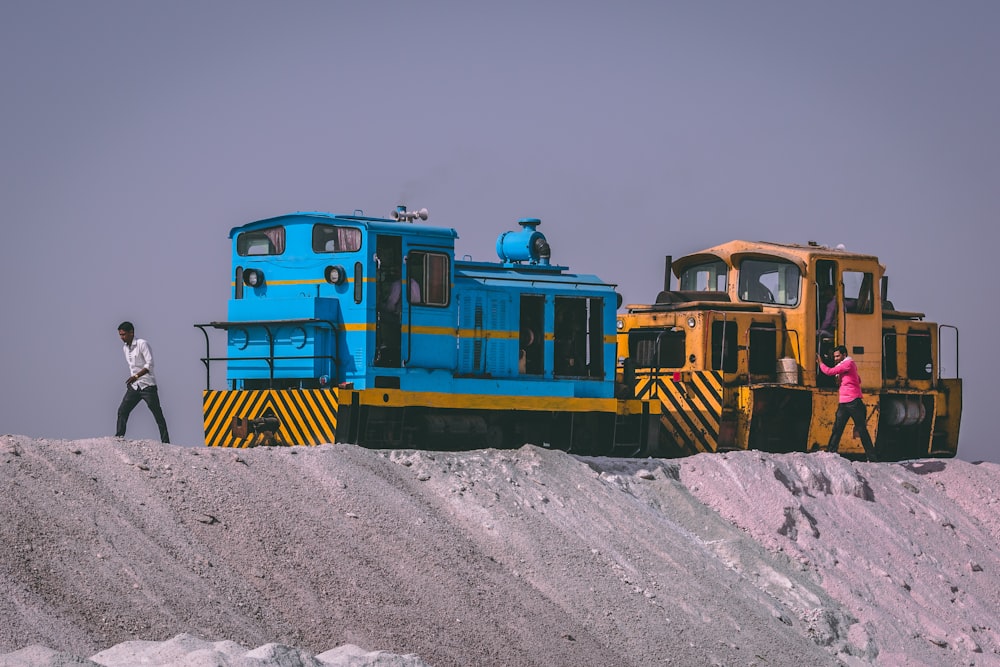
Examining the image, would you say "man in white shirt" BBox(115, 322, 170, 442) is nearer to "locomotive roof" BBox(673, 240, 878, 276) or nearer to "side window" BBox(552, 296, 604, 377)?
"side window" BBox(552, 296, 604, 377)

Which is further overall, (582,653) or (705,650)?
(705,650)

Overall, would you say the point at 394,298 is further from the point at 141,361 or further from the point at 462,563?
the point at 462,563

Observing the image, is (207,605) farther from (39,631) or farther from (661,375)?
(661,375)

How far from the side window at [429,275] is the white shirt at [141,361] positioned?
10.9ft

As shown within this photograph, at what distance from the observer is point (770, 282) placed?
2164cm

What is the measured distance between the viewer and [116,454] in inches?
482

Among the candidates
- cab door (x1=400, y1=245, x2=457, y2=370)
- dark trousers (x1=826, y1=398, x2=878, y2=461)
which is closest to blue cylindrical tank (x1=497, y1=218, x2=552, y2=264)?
cab door (x1=400, y1=245, x2=457, y2=370)

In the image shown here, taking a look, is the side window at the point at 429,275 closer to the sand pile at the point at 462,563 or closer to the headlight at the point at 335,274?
the headlight at the point at 335,274

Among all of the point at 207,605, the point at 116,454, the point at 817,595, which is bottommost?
the point at 817,595

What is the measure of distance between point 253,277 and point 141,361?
2.56 meters

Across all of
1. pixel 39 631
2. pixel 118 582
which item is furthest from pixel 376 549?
pixel 39 631

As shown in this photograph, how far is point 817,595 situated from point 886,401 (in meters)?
6.94

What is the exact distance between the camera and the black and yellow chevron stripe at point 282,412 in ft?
52.5

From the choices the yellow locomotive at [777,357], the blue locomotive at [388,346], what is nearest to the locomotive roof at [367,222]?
the blue locomotive at [388,346]
